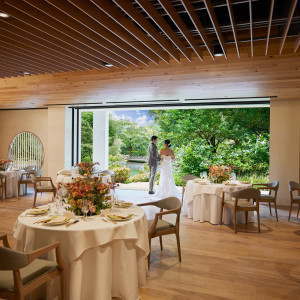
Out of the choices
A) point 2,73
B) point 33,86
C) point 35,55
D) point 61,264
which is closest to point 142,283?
point 61,264

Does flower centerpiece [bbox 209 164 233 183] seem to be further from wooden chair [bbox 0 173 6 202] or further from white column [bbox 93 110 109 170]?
white column [bbox 93 110 109 170]

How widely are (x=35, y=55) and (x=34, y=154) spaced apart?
26.9 ft

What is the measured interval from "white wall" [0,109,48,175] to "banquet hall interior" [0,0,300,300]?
3.82 m

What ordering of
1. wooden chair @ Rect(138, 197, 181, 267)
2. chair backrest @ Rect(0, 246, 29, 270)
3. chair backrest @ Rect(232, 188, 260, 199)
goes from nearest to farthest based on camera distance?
chair backrest @ Rect(0, 246, 29, 270)
wooden chair @ Rect(138, 197, 181, 267)
chair backrest @ Rect(232, 188, 260, 199)

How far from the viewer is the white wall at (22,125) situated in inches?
448

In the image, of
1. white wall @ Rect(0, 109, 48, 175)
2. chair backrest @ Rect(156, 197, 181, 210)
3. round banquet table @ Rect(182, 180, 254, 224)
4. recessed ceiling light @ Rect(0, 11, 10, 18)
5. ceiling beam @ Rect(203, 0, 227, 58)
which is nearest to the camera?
ceiling beam @ Rect(203, 0, 227, 58)

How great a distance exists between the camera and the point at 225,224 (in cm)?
590

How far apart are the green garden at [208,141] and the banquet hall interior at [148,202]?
6.24 meters

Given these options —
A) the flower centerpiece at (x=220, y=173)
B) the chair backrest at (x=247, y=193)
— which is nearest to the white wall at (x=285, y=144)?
the flower centerpiece at (x=220, y=173)

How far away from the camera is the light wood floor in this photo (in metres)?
3.17

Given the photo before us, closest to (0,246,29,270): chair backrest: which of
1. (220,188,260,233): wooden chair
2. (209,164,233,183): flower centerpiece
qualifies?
(220,188,260,233): wooden chair

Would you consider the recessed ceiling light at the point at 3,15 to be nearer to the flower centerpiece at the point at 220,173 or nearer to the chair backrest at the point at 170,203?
the chair backrest at the point at 170,203

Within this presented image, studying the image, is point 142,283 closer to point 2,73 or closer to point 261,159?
point 2,73

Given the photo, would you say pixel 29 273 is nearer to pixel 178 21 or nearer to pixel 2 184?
pixel 178 21
